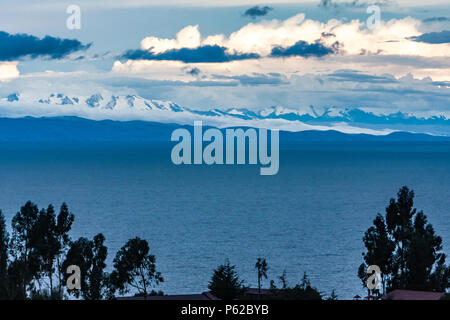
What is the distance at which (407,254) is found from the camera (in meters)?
52.3

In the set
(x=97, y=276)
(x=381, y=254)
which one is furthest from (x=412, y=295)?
(x=97, y=276)

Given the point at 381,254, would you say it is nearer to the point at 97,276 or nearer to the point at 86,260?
the point at 97,276

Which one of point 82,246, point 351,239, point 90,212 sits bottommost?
point 82,246

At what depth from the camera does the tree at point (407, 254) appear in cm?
5122

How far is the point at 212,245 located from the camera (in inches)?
3617

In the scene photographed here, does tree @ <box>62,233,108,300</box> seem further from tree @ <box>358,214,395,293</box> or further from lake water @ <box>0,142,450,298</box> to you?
tree @ <box>358,214,395,293</box>

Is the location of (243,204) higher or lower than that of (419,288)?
higher

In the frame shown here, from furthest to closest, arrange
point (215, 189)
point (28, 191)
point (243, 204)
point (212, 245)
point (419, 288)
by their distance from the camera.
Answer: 1. point (215, 189)
2. point (28, 191)
3. point (243, 204)
4. point (212, 245)
5. point (419, 288)

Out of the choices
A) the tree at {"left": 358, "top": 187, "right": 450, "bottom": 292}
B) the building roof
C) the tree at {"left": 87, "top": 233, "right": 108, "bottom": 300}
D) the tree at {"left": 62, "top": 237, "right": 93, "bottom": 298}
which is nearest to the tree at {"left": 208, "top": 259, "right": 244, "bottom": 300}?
the tree at {"left": 87, "top": 233, "right": 108, "bottom": 300}

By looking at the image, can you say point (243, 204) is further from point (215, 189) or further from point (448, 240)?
point (448, 240)

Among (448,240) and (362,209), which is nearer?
(448,240)
